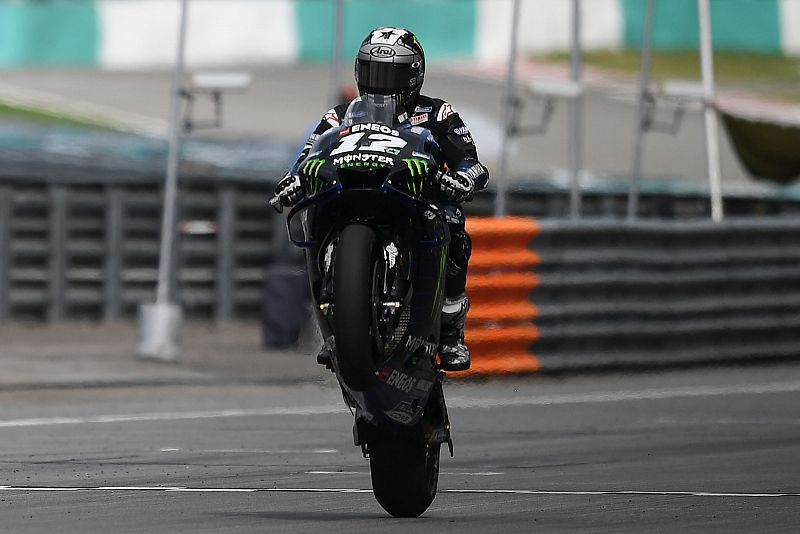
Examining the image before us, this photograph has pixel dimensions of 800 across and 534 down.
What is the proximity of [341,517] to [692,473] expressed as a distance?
215 centimetres

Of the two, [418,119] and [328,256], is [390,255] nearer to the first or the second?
[328,256]

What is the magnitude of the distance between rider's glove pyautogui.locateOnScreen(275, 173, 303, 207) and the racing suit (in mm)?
256

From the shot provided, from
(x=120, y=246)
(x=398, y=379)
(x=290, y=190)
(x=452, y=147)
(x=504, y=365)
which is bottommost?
(x=120, y=246)

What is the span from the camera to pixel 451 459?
9.45 meters

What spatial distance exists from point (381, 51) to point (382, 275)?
89 cm

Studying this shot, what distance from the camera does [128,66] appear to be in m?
34.7

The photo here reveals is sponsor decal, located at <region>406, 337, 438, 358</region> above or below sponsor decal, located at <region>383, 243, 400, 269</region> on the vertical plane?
below

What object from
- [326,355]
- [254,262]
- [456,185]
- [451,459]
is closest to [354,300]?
[326,355]

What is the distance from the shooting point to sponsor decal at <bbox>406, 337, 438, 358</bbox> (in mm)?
7309

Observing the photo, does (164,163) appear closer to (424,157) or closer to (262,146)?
(262,146)

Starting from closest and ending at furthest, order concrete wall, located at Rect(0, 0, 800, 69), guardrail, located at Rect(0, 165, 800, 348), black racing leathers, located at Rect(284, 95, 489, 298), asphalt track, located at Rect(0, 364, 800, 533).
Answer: asphalt track, located at Rect(0, 364, 800, 533) < black racing leathers, located at Rect(284, 95, 489, 298) < guardrail, located at Rect(0, 165, 800, 348) < concrete wall, located at Rect(0, 0, 800, 69)

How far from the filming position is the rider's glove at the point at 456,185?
7.32 metres

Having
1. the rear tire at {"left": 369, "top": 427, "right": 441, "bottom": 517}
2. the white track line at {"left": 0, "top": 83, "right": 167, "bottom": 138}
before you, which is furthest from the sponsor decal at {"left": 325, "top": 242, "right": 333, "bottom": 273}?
the white track line at {"left": 0, "top": 83, "right": 167, "bottom": 138}

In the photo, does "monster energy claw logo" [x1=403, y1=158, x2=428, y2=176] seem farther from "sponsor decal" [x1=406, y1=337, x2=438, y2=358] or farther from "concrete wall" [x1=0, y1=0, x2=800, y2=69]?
"concrete wall" [x1=0, y1=0, x2=800, y2=69]
